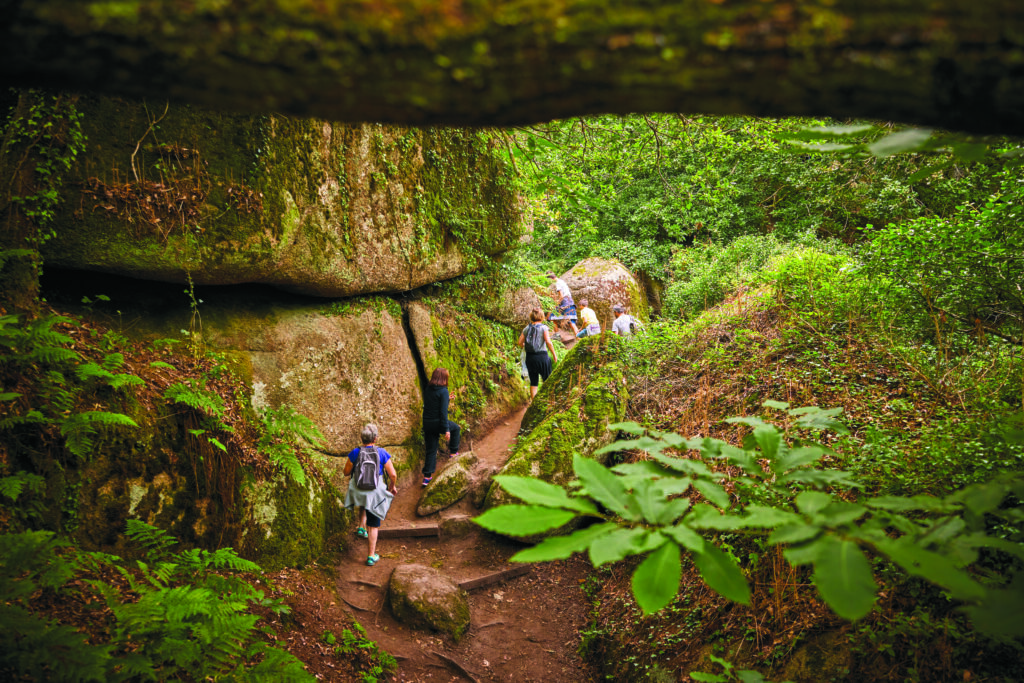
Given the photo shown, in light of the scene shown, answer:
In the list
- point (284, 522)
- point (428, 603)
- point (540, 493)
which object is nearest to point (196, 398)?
point (284, 522)

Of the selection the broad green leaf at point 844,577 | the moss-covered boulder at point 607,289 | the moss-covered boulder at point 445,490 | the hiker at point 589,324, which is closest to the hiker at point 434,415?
the moss-covered boulder at point 445,490

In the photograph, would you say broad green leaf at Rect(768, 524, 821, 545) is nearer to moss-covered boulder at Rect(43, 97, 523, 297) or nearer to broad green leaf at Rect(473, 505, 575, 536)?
broad green leaf at Rect(473, 505, 575, 536)

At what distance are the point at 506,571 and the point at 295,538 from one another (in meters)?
2.68

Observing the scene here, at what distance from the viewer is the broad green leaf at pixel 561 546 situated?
0.92 metres

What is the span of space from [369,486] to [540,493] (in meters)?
5.87

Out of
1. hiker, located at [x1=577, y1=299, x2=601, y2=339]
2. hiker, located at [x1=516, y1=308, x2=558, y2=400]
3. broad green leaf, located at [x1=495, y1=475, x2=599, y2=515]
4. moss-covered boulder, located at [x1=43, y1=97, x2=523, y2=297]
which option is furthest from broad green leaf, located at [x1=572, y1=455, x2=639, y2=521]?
hiker, located at [x1=577, y1=299, x2=601, y2=339]

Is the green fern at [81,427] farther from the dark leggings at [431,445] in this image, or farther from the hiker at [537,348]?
the hiker at [537,348]

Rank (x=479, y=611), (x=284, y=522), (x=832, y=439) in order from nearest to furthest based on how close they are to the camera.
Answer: (x=832, y=439), (x=284, y=522), (x=479, y=611)

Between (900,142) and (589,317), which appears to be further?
(589,317)

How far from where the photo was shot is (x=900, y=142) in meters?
1.17

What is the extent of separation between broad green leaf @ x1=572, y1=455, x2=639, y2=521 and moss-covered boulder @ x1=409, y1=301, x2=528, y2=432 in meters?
8.30

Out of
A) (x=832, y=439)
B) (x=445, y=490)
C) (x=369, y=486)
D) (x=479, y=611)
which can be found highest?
(x=832, y=439)

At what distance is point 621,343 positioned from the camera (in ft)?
28.6

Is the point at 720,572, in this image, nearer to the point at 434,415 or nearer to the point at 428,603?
the point at 428,603
